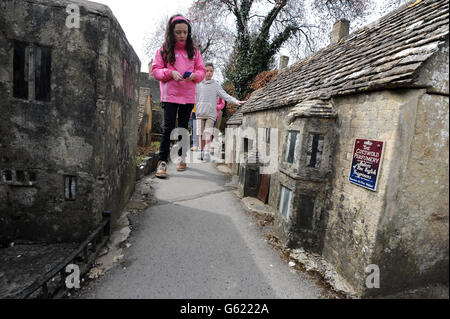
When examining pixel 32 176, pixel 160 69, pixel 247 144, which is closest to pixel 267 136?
pixel 247 144

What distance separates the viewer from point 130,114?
4.38m

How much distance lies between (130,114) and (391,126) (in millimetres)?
4286

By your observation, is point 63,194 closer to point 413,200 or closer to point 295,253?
point 295,253

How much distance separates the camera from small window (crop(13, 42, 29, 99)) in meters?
2.81

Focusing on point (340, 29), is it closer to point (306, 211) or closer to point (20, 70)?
point (306, 211)

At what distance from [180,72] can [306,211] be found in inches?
145

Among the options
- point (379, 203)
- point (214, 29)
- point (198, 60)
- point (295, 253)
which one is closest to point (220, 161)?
point (198, 60)

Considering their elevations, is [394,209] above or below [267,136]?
below

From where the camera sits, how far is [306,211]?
135 inches

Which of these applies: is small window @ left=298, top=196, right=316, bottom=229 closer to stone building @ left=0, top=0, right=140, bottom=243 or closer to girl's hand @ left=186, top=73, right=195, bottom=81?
stone building @ left=0, top=0, right=140, bottom=243

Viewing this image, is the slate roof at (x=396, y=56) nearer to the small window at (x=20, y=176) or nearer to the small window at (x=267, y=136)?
the small window at (x=267, y=136)

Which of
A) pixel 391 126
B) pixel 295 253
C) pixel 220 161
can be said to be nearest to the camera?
pixel 391 126

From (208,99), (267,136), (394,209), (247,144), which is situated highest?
(208,99)

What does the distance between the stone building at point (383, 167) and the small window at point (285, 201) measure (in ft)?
0.05
